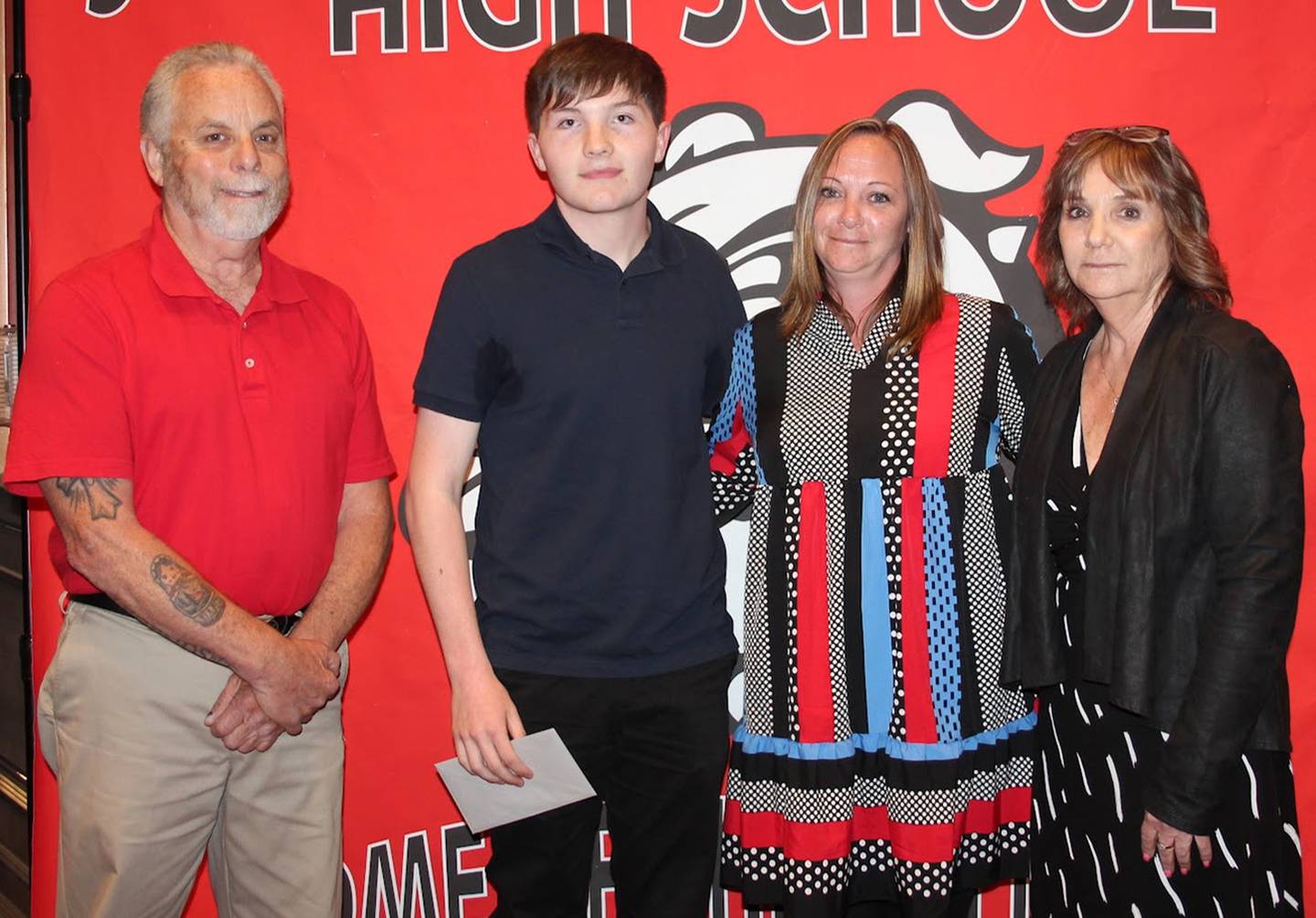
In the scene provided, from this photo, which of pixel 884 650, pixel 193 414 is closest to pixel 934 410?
pixel 884 650

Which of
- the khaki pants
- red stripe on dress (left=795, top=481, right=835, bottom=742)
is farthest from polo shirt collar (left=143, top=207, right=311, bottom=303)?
red stripe on dress (left=795, top=481, right=835, bottom=742)

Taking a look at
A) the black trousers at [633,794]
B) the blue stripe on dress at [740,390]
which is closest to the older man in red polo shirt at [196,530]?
the black trousers at [633,794]

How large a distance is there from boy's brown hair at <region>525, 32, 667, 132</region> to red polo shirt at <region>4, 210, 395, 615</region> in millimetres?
609

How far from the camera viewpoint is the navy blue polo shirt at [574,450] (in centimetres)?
200

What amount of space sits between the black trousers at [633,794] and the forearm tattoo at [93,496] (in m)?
0.73

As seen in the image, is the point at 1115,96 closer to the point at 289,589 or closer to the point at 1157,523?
the point at 1157,523

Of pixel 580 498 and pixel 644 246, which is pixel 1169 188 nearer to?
pixel 644 246

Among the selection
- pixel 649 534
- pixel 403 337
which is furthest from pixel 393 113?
pixel 649 534

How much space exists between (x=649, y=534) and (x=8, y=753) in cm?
221

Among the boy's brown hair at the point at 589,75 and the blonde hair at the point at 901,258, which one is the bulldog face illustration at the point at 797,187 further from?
the boy's brown hair at the point at 589,75

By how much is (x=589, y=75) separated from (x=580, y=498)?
29.9 inches

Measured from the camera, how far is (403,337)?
269cm

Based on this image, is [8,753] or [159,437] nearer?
[159,437]

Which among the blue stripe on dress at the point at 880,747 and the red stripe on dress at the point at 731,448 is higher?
the red stripe on dress at the point at 731,448
